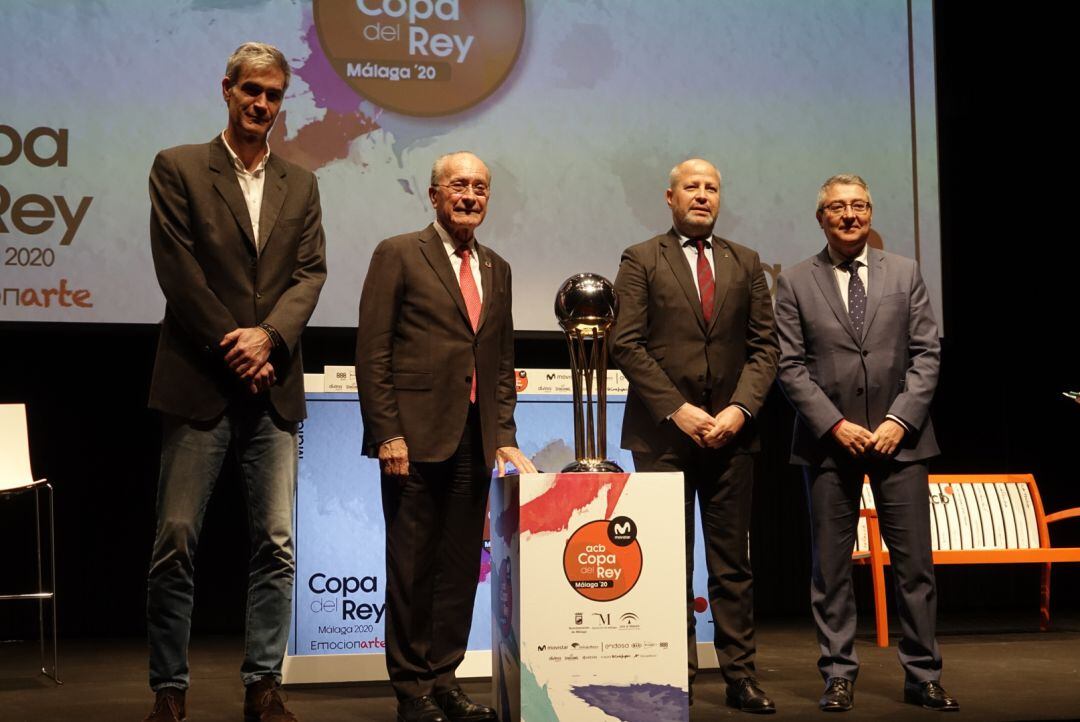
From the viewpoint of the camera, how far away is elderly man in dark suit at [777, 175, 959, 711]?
3227 mm

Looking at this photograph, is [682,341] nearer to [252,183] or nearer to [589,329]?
[589,329]

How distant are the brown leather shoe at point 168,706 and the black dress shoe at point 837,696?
1652 mm

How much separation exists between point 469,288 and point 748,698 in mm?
1331

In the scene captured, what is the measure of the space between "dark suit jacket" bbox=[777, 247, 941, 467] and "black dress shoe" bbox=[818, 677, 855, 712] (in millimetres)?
599

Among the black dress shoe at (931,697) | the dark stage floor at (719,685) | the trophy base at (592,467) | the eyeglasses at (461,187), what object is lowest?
the dark stage floor at (719,685)

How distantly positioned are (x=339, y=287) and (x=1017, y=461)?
3528 millimetres

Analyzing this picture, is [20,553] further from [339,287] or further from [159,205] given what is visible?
[159,205]

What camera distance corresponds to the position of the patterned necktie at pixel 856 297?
132 inches

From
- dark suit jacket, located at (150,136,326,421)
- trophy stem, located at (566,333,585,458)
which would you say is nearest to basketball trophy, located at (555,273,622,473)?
trophy stem, located at (566,333,585,458)

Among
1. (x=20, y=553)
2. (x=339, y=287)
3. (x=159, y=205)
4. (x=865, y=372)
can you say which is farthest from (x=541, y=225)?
(x=20, y=553)

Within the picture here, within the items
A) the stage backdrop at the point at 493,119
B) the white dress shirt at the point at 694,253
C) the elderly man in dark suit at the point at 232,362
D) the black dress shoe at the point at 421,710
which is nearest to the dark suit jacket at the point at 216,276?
the elderly man in dark suit at the point at 232,362

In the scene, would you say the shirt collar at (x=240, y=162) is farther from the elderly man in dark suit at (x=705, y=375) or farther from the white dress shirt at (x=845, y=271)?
the white dress shirt at (x=845, y=271)

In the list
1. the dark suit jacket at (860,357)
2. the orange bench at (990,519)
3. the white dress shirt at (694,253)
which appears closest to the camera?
the dark suit jacket at (860,357)

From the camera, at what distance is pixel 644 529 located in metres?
2.73
